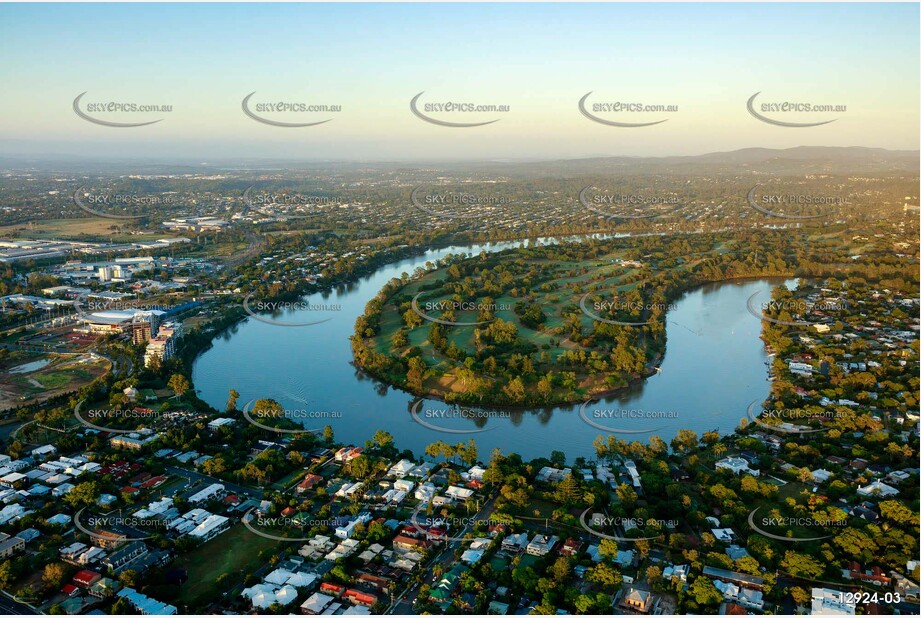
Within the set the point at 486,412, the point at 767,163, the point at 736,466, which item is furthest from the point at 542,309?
the point at 767,163

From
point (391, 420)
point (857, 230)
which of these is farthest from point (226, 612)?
point (857, 230)

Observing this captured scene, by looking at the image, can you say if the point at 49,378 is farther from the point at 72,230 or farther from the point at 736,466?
the point at 72,230

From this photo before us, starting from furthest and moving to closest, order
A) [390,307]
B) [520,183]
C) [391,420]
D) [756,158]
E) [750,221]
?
[756,158]
[520,183]
[750,221]
[390,307]
[391,420]

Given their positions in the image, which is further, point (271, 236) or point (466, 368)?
point (271, 236)

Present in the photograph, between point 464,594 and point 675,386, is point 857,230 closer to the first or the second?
point 675,386

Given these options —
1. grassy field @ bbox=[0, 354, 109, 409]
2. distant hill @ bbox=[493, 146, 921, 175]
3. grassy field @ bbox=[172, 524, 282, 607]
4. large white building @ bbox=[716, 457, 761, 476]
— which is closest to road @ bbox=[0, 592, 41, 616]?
grassy field @ bbox=[172, 524, 282, 607]

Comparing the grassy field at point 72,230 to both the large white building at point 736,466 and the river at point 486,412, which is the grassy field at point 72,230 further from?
the large white building at point 736,466
